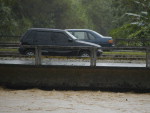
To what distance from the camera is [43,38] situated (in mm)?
23266

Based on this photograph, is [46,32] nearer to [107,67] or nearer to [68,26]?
[107,67]

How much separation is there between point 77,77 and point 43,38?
16.7 ft

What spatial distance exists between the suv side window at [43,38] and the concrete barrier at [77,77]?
4.39 meters

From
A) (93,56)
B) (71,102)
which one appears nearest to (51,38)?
(93,56)

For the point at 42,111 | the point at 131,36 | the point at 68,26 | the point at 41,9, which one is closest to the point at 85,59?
the point at 42,111

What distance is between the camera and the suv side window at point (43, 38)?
75.8 feet

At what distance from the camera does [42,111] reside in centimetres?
1441

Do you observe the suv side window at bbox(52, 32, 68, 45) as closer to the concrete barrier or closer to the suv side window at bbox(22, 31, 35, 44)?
the suv side window at bbox(22, 31, 35, 44)

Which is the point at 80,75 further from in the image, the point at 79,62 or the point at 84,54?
the point at 84,54

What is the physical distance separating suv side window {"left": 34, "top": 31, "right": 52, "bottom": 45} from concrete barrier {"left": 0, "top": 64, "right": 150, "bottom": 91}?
4385 millimetres

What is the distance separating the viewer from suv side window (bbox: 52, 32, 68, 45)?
22.9 metres

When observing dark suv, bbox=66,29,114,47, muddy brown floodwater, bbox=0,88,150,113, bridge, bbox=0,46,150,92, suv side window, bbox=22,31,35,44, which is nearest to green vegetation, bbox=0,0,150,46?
dark suv, bbox=66,29,114,47

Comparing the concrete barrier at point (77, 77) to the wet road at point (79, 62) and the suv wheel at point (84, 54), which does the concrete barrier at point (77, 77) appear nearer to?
the wet road at point (79, 62)

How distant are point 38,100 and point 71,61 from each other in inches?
108
